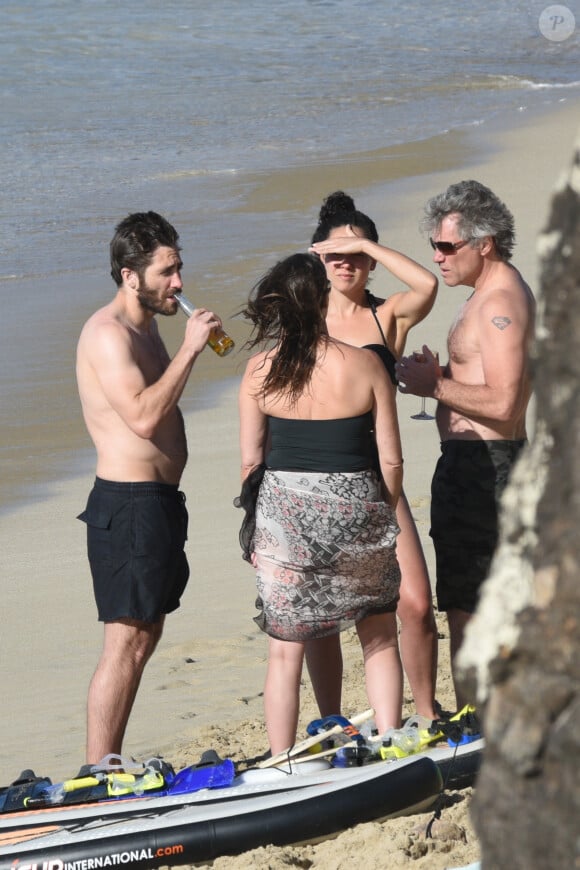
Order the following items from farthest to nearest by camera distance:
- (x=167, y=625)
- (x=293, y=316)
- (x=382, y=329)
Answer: (x=167, y=625), (x=382, y=329), (x=293, y=316)

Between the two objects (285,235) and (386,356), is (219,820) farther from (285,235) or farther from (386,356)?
(285,235)

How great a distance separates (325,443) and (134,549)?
822 millimetres

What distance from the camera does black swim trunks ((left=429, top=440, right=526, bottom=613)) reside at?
176 inches

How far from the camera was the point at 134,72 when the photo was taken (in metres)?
27.1

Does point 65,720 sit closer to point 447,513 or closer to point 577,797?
point 447,513

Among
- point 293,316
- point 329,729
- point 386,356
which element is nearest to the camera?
point 293,316

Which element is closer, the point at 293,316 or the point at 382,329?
the point at 293,316

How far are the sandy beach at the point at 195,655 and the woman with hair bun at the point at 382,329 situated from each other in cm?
56

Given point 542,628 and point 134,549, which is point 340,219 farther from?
point 542,628

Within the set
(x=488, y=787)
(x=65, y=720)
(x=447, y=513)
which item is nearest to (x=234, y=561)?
(x=65, y=720)

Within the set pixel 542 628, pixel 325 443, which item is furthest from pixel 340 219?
pixel 542 628

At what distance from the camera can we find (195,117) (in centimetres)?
2225

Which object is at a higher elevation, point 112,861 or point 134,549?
point 134,549

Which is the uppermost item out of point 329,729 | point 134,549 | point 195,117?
point 195,117
